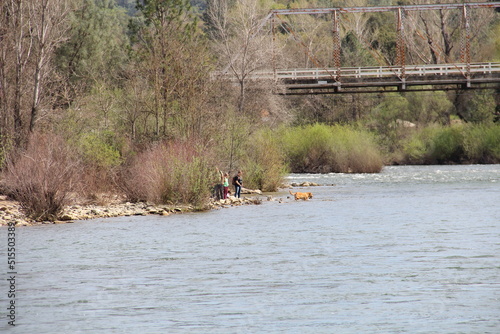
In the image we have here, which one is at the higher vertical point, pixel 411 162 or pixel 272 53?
pixel 272 53

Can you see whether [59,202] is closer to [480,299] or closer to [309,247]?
[309,247]

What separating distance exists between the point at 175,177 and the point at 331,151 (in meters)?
32.2

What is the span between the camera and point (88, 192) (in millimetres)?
34031

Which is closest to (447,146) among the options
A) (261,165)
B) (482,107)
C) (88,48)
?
(482,107)

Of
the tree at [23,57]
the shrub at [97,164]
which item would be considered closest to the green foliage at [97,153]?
the shrub at [97,164]

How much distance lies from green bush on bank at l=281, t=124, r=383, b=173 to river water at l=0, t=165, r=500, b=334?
30538 millimetres

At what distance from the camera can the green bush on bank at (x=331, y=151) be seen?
6178 cm

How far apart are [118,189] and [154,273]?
57.1 ft

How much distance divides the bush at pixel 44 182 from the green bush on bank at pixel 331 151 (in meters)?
Result: 33.8

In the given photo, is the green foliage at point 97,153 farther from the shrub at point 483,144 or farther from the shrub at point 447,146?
the shrub at point 447,146

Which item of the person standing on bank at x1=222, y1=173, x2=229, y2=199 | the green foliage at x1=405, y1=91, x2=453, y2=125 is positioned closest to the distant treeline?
the person standing on bank at x1=222, y1=173, x2=229, y2=199

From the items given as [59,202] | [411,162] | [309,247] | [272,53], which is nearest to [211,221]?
[59,202]

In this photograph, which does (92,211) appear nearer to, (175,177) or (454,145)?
(175,177)

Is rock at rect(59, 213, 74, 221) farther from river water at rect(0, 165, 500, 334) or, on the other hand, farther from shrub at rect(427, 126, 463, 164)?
shrub at rect(427, 126, 463, 164)
